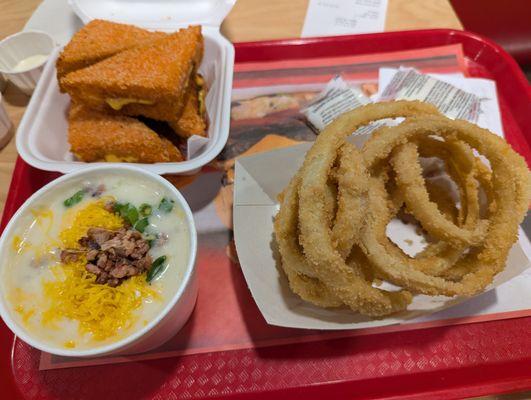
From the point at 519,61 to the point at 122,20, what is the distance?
191 cm

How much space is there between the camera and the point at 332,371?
1133 millimetres

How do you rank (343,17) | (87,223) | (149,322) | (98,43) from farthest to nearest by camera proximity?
(343,17)
(98,43)
(87,223)
(149,322)

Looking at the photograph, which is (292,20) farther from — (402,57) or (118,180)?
(118,180)

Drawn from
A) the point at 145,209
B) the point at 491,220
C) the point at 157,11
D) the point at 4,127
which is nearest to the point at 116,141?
the point at 145,209

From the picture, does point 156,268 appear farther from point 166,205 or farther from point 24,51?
point 24,51

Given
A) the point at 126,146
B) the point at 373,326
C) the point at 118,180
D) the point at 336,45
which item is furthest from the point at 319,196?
the point at 336,45

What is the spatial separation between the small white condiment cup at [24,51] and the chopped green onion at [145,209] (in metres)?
0.96

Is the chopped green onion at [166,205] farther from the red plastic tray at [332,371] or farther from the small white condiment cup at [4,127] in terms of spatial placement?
the small white condiment cup at [4,127]

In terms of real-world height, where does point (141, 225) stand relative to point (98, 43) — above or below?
below

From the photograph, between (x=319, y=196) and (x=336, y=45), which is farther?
(x=336, y=45)

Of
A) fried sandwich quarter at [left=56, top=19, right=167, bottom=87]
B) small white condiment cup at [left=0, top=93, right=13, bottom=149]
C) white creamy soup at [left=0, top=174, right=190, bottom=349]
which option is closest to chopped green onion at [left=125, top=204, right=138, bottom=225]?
white creamy soup at [left=0, top=174, right=190, bottom=349]

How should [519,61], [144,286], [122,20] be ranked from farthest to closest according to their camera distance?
1. [519,61]
2. [122,20]
3. [144,286]

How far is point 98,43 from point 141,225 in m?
0.71

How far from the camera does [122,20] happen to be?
1.72 metres
